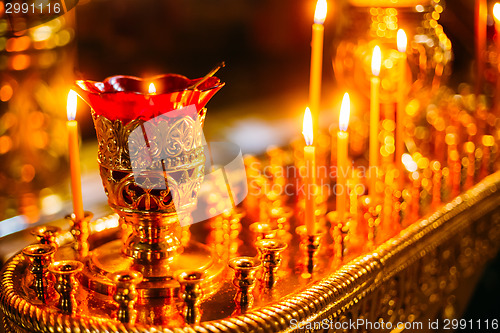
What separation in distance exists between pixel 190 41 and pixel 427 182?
68cm

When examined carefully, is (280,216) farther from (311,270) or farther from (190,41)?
(190,41)

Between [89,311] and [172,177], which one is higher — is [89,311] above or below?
below

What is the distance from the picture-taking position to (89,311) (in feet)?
1.69

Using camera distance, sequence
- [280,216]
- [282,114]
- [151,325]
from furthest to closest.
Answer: [282,114] → [280,216] → [151,325]

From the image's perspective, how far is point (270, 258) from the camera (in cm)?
56

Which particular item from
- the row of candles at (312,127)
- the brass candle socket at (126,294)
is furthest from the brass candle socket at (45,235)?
the row of candles at (312,127)

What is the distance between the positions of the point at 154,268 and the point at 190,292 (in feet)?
0.29

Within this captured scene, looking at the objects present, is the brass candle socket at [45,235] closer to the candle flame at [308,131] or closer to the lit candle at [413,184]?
the candle flame at [308,131]

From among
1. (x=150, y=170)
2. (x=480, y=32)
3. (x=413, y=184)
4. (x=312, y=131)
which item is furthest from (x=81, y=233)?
(x=480, y=32)

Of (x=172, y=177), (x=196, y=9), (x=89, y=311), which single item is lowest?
(x=89, y=311)

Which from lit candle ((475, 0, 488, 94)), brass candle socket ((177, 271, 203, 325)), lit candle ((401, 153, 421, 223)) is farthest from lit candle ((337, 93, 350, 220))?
lit candle ((475, 0, 488, 94))

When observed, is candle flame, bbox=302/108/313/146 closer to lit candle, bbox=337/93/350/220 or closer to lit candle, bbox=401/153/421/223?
lit candle, bbox=337/93/350/220

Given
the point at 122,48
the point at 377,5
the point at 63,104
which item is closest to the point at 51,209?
the point at 63,104

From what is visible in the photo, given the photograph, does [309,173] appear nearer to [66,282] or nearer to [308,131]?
[308,131]
